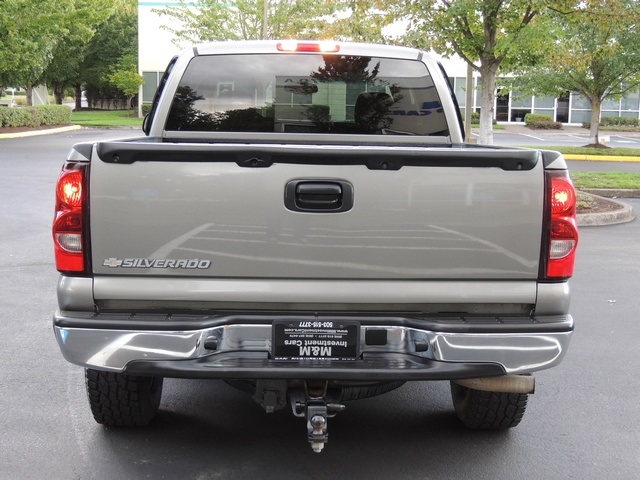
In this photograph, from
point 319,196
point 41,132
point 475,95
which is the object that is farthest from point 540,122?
point 319,196

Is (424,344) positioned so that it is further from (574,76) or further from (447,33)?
(574,76)

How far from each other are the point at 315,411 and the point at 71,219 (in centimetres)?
133

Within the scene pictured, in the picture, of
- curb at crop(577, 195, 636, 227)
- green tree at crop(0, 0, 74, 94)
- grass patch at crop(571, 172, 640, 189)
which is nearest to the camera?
curb at crop(577, 195, 636, 227)

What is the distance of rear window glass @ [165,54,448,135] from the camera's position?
17.5 ft

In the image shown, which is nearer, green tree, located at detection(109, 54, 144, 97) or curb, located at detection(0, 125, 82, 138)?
curb, located at detection(0, 125, 82, 138)

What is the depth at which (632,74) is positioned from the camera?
2758 cm

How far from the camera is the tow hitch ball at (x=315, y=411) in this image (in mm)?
3543

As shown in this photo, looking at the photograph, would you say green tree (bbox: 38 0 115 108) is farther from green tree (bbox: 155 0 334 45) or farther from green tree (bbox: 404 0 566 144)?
green tree (bbox: 404 0 566 144)

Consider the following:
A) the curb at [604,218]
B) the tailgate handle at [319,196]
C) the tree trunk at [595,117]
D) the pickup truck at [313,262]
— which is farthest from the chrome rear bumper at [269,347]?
the tree trunk at [595,117]

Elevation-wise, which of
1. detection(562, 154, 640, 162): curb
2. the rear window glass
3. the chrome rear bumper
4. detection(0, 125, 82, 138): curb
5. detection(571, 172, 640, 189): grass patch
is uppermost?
the rear window glass

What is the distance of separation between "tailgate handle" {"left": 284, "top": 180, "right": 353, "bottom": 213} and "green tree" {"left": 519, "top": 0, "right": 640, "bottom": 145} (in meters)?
15.5

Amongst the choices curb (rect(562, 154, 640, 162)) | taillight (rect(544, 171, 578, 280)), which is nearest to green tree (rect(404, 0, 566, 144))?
curb (rect(562, 154, 640, 162))

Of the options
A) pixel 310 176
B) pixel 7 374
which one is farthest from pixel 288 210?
pixel 7 374

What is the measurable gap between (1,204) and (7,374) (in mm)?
8592
